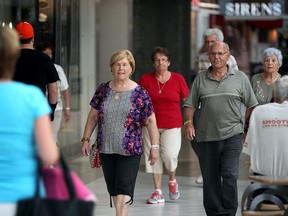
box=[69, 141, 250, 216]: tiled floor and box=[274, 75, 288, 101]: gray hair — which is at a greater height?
box=[274, 75, 288, 101]: gray hair

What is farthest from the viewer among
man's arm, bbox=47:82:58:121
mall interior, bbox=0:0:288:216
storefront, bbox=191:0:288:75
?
storefront, bbox=191:0:288:75

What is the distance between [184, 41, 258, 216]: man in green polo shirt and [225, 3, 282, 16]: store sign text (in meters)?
16.6

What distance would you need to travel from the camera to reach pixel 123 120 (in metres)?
8.38

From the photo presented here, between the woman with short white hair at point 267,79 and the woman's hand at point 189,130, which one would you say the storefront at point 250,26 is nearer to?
the woman with short white hair at point 267,79

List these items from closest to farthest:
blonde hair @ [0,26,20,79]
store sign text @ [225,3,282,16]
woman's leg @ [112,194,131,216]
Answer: blonde hair @ [0,26,20,79] < woman's leg @ [112,194,131,216] < store sign text @ [225,3,282,16]

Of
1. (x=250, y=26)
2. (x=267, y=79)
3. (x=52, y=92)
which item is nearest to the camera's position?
(x=52, y=92)

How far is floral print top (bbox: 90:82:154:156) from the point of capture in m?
8.39

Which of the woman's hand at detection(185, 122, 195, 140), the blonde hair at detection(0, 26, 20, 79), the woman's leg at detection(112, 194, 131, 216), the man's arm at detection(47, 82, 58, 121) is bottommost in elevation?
the woman's leg at detection(112, 194, 131, 216)

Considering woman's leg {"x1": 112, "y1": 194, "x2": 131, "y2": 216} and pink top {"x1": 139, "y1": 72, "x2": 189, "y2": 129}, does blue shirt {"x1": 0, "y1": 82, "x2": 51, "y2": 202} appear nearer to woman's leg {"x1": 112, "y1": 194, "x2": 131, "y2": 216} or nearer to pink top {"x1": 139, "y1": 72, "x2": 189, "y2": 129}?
woman's leg {"x1": 112, "y1": 194, "x2": 131, "y2": 216}

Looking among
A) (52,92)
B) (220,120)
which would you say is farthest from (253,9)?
(220,120)

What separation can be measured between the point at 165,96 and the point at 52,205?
21.3 ft

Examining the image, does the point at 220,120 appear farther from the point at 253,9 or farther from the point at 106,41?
the point at 253,9

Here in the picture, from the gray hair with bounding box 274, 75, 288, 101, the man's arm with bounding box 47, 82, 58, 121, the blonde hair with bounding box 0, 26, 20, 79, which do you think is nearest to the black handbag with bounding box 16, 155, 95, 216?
the blonde hair with bounding box 0, 26, 20, 79

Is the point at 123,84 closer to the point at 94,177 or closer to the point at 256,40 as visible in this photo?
the point at 94,177
